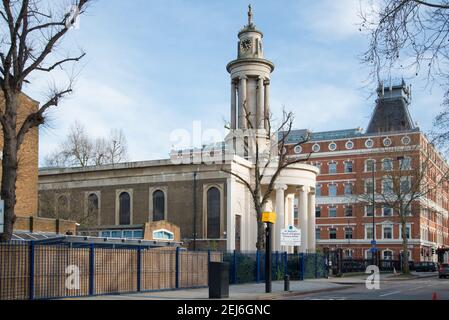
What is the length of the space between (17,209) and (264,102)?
37.5m

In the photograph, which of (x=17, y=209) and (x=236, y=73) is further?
(x=236, y=73)

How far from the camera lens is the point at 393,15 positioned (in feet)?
47.4

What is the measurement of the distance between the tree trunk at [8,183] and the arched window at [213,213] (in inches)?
1496

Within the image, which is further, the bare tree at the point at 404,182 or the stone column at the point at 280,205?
the stone column at the point at 280,205

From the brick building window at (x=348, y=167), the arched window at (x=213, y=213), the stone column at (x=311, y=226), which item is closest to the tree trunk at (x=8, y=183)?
the arched window at (x=213, y=213)

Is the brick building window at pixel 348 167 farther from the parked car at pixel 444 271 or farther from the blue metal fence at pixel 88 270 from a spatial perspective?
the blue metal fence at pixel 88 270

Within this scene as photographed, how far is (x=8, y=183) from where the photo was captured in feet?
76.1

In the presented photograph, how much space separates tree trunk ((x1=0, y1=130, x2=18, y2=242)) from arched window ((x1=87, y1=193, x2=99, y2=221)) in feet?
128

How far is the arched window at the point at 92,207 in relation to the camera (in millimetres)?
63519

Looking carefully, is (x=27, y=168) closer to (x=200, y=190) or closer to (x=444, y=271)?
(x=200, y=190)

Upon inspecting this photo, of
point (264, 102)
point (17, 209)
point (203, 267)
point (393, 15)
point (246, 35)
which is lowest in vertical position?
point (203, 267)
